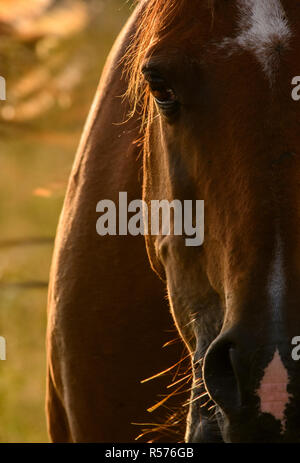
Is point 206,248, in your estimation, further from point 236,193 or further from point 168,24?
point 168,24

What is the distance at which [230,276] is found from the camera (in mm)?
1977

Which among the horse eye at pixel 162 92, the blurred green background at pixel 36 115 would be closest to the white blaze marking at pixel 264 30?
the horse eye at pixel 162 92

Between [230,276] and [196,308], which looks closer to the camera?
[230,276]

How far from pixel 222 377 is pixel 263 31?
0.85 meters

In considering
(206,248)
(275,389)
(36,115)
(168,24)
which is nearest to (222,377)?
(275,389)

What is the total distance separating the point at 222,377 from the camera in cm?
189

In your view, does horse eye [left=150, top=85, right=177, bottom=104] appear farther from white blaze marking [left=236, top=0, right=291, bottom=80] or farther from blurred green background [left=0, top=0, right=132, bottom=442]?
blurred green background [left=0, top=0, right=132, bottom=442]

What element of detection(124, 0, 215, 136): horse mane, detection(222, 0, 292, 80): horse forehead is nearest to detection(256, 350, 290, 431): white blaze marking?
detection(222, 0, 292, 80): horse forehead

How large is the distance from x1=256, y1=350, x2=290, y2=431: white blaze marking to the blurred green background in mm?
4726

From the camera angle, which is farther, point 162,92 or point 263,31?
point 162,92

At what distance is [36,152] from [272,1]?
324 inches
